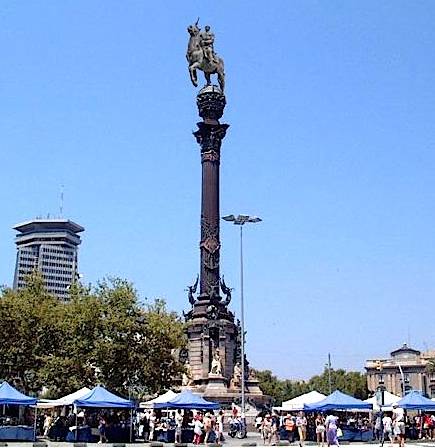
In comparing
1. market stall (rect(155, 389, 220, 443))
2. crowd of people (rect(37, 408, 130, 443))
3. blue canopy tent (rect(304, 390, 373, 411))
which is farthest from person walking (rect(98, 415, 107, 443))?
blue canopy tent (rect(304, 390, 373, 411))

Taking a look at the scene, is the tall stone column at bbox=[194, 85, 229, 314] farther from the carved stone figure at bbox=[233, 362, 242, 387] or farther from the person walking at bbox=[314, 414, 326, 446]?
the person walking at bbox=[314, 414, 326, 446]

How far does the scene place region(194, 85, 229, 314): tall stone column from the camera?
202 ft

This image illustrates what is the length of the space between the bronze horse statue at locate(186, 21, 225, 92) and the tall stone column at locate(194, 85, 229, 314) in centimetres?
178

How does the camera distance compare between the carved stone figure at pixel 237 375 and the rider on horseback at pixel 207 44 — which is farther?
the rider on horseback at pixel 207 44

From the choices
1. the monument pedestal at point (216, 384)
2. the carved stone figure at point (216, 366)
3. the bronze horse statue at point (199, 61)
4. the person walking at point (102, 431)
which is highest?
the bronze horse statue at point (199, 61)

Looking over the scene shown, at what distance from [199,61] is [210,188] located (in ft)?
40.0

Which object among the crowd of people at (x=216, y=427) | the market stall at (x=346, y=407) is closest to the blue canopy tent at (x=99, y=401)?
the crowd of people at (x=216, y=427)

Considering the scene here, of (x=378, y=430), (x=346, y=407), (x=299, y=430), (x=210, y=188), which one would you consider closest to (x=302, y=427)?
(x=299, y=430)

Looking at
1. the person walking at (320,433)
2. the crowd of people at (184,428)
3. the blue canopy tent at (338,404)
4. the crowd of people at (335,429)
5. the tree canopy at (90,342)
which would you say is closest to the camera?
the crowd of people at (335,429)

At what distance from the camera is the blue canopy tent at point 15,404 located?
35281 mm

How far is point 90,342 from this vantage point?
47531 mm

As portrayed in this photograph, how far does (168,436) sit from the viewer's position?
39.0 metres

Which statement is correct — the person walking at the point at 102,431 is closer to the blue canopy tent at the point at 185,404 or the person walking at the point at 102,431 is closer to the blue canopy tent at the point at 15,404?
the blue canopy tent at the point at 185,404

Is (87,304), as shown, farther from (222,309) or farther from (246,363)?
(246,363)
